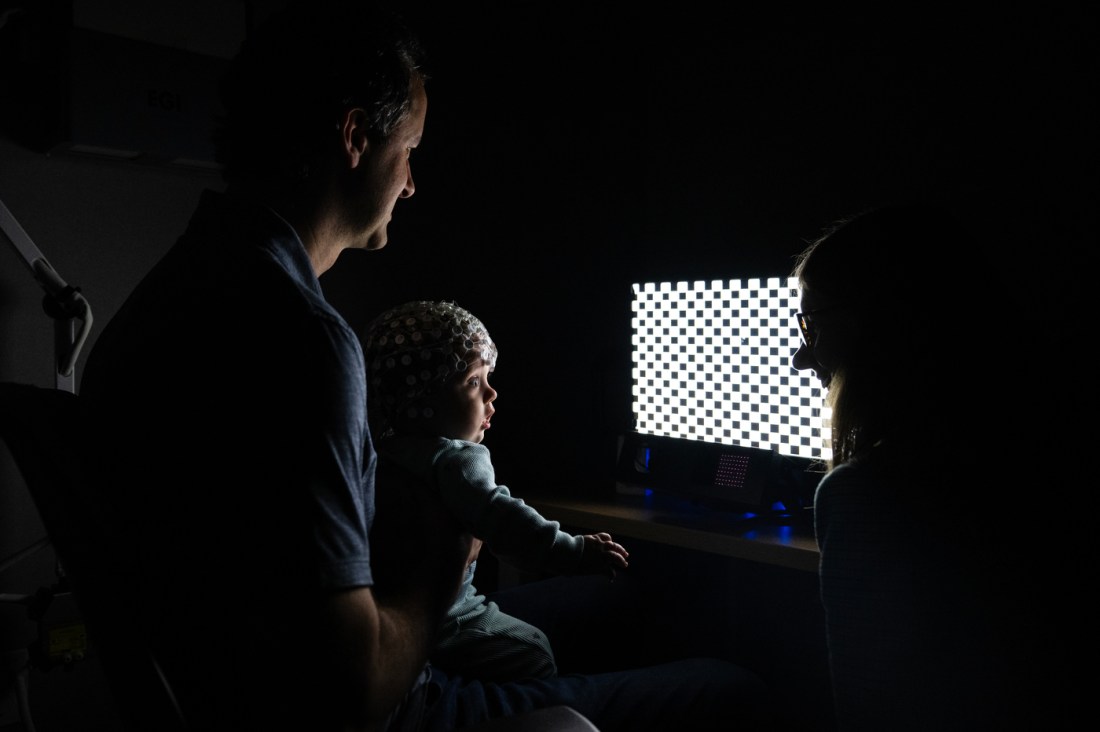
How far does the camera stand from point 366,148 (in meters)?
0.91

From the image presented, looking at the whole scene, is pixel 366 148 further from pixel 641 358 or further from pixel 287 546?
pixel 641 358

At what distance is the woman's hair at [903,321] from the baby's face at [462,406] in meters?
0.58

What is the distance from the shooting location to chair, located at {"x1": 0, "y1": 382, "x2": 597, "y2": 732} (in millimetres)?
506

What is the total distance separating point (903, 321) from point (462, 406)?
683 mm

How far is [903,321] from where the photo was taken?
0.88 m

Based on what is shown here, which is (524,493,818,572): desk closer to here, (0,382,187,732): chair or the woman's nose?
the woman's nose

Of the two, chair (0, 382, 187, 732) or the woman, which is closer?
chair (0, 382, 187, 732)

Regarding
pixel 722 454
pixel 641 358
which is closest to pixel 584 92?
pixel 641 358

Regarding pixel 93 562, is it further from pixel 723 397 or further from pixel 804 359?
pixel 723 397

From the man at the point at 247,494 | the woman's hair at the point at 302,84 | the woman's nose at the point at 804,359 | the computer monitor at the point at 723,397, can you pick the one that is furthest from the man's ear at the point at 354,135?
the computer monitor at the point at 723,397

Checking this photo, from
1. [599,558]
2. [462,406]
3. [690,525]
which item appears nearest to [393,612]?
[599,558]

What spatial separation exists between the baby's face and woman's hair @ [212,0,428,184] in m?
0.49

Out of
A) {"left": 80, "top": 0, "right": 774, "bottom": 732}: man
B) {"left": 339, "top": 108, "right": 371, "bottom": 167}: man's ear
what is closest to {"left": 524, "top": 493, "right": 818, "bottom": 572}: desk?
{"left": 80, "top": 0, "right": 774, "bottom": 732}: man

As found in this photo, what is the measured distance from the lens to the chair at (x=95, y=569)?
0.51 metres
